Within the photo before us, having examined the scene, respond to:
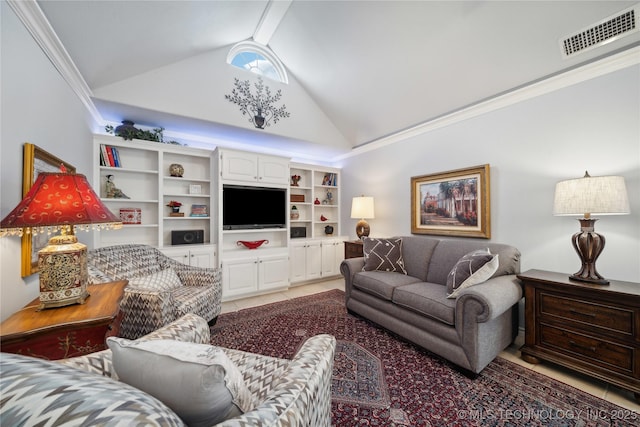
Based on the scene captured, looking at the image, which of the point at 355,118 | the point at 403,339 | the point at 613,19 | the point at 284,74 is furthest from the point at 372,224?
the point at 613,19

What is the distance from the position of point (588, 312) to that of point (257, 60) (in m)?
4.52

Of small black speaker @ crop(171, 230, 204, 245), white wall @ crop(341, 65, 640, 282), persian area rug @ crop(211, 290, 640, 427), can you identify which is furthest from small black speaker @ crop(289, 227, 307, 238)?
white wall @ crop(341, 65, 640, 282)

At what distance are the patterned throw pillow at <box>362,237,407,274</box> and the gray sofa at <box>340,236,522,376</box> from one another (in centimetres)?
8

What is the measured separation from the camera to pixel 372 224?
4.10 meters

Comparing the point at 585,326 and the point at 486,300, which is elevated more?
the point at 486,300

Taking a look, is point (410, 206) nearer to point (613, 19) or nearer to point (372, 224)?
point (372, 224)

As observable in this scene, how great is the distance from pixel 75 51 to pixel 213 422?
9.21ft

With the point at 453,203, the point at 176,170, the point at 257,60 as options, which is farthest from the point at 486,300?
the point at 257,60

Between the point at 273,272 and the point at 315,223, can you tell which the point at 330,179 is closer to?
the point at 315,223

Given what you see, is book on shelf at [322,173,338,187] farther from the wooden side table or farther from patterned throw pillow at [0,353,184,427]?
patterned throw pillow at [0,353,184,427]

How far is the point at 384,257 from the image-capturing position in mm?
2834

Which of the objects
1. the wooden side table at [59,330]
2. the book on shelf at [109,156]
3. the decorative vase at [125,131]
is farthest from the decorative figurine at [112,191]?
the wooden side table at [59,330]

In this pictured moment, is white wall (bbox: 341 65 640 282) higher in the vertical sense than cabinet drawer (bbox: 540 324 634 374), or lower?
higher

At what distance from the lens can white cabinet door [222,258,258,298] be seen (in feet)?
10.6
